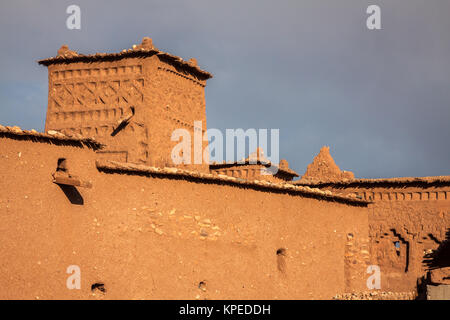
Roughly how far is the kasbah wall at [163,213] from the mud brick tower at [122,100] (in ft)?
0.12

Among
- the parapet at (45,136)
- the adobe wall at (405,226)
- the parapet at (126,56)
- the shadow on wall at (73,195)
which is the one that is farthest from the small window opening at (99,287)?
the adobe wall at (405,226)

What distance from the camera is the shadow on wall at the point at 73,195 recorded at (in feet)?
50.6

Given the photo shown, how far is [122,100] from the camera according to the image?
21.9 meters

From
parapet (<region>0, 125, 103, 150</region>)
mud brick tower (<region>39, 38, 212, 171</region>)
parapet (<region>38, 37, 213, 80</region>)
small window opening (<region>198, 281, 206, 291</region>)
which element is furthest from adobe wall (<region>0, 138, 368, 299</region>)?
parapet (<region>38, 37, 213, 80</region>)

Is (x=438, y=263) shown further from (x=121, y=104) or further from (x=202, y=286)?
(x=121, y=104)

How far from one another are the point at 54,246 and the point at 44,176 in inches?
59.6

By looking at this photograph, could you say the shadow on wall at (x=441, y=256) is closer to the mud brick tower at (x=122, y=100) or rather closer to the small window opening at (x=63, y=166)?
the small window opening at (x=63, y=166)

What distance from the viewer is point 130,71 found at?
21906 mm

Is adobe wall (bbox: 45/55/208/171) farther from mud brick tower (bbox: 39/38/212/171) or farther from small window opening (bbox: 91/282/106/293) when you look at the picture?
small window opening (bbox: 91/282/106/293)

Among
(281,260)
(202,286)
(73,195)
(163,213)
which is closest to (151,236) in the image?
(163,213)

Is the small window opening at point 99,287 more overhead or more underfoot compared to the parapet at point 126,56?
more underfoot

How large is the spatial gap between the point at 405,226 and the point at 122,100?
10089mm

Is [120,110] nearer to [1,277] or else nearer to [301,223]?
[301,223]
